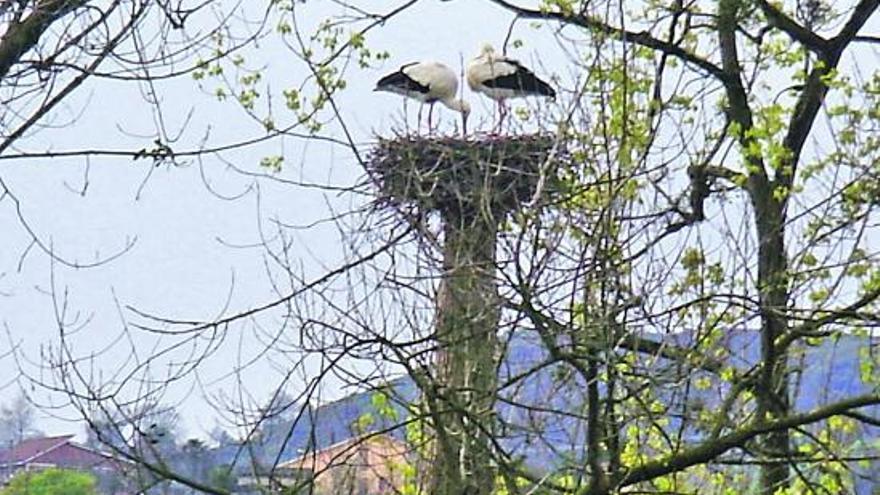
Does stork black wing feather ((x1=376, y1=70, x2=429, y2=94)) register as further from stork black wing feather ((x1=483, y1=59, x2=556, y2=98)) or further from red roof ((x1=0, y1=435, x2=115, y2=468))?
red roof ((x1=0, y1=435, x2=115, y2=468))

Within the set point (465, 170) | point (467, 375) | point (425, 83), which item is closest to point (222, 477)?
point (467, 375)

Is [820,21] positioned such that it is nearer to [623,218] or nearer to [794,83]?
[794,83]

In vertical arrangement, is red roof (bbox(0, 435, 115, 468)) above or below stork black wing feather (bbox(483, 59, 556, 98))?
below

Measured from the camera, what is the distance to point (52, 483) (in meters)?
2.64

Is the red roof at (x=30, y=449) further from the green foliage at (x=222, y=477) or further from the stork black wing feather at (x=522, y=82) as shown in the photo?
the stork black wing feather at (x=522, y=82)

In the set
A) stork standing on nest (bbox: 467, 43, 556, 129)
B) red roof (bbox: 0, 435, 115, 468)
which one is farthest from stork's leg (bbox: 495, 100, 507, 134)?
red roof (bbox: 0, 435, 115, 468)

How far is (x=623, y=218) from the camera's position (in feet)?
9.04

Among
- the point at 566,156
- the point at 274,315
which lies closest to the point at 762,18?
the point at 566,156

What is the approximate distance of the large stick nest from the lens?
2926mm

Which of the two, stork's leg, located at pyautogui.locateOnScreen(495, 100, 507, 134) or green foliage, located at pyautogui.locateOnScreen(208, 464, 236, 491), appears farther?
stork's leg, located at pyautogui.locateOnScreen(495, 100, 507, 134)

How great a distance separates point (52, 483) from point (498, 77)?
6.12 ft

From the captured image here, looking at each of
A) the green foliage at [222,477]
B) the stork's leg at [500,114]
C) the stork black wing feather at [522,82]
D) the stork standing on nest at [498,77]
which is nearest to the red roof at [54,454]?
the green foliage at [222,477]

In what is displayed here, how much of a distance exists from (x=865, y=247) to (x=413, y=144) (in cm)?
135

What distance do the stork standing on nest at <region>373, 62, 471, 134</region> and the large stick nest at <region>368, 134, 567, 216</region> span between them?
405 mm
